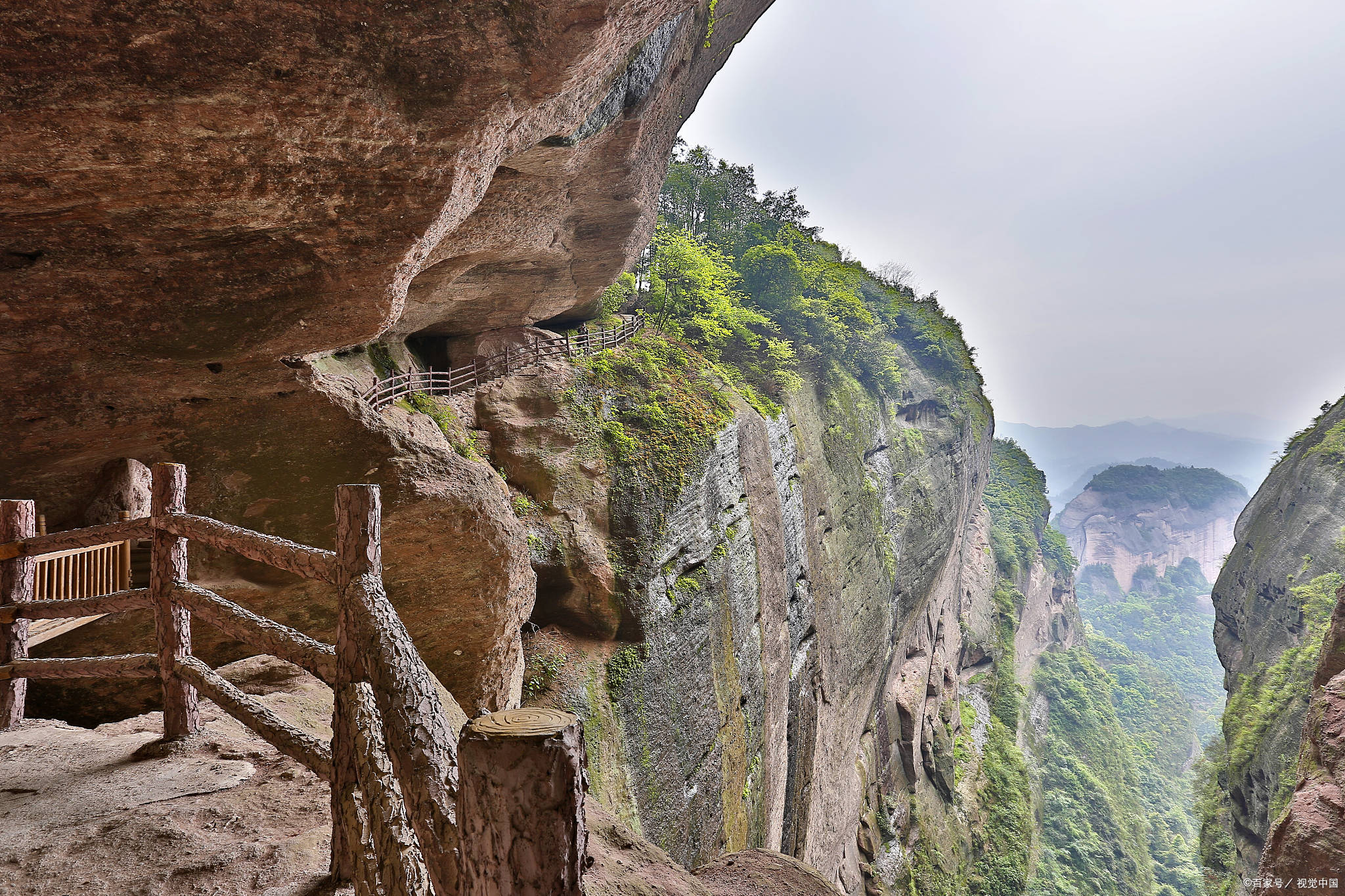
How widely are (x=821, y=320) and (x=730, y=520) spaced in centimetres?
1151

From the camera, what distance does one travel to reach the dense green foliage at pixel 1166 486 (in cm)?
9100

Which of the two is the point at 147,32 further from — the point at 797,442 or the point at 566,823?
the point at 797,442

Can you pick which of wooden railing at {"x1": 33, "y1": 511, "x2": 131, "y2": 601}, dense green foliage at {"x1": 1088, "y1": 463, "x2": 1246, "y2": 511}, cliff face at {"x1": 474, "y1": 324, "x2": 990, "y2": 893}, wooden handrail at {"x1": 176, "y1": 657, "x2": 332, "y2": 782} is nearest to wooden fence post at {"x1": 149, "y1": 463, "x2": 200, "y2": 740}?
wooden handrail at {"x1": 176, "y1": 657, "x2": 332, "y2": 782}

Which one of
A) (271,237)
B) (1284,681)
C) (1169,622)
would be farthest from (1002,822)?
(1169,622)

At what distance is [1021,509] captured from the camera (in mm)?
47906

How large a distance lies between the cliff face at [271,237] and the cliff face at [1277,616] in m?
18.1

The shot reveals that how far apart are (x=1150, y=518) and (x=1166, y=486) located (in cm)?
583

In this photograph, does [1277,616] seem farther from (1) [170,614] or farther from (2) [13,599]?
(2) [13,599]

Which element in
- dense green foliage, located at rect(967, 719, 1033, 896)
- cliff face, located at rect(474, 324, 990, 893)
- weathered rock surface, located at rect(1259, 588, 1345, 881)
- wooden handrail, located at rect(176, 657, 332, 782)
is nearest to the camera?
wooden handrail, located at rect(176, 657, 332, 782)

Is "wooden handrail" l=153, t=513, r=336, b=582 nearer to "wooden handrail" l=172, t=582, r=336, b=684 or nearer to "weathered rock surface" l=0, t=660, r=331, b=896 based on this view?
"wooden handrail" l=172, t=582, r=336, b=684

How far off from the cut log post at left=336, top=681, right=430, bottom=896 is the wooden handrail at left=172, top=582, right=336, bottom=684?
222mm

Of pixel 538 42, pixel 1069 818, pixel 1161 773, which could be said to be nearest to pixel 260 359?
pixel 538 42

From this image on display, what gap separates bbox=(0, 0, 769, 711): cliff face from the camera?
4.17 m

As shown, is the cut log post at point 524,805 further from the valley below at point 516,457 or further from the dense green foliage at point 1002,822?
the dense green foliage at point 1002,822
